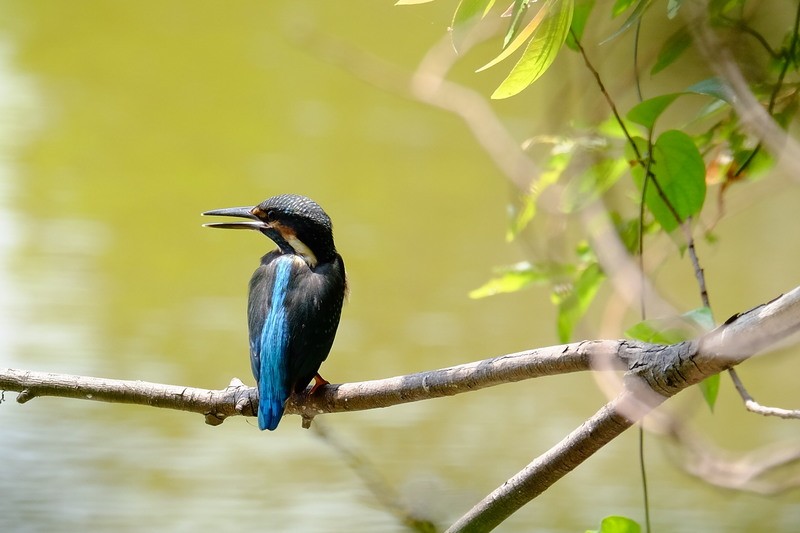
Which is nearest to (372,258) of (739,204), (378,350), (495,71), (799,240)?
(378,350)

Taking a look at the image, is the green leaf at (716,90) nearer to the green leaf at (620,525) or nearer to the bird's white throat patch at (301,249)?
the green leaf at (620,525)

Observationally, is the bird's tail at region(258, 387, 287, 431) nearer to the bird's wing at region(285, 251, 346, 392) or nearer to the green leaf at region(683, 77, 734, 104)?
the bird's wing at region(285, 251, 346, 392)

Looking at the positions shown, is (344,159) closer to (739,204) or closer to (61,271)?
(61,271)

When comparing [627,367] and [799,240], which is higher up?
[799,240]

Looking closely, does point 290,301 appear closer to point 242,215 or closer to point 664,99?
point 242,215

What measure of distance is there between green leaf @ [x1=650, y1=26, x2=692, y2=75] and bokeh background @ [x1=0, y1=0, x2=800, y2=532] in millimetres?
1291

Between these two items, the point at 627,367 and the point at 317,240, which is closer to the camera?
the point at 627,367

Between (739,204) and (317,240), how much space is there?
84 centimetres

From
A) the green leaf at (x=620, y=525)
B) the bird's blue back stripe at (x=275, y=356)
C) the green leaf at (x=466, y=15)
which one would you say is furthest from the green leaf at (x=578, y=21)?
the bird's blue back stripe at (x=275, y=356)

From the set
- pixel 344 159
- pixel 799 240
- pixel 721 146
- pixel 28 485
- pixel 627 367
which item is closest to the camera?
pixel 627 367

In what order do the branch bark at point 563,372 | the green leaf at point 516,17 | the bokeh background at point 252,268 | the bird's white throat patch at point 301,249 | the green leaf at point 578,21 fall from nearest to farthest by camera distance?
the branch bark at point 563,372 → the green leaf at point 516,17 → the green leaf at point 578,21 → the bird's white throat patch at point 301,249 → the bokeh background at point 252,268

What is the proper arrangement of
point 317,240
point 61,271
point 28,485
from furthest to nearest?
point 61,271 → point 28,485 → point 317,240

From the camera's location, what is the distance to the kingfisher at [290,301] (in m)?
1.78

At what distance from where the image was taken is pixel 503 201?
5074 mm
